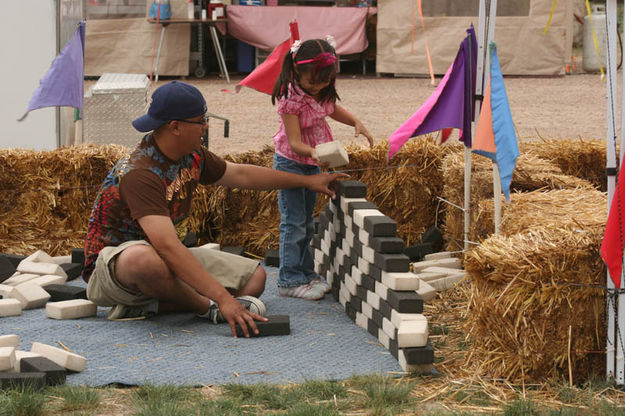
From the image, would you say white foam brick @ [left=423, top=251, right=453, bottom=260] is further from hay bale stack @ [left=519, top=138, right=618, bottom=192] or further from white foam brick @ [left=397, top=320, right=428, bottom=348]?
Answer: white foam brick @ [left=397, top=320, right=428, bottom=348]

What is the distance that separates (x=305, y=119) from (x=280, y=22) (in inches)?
421

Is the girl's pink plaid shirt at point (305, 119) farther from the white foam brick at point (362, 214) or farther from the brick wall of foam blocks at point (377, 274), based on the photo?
the white foam brick at point (362, 214)

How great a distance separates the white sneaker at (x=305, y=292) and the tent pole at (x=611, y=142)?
6.10 ft

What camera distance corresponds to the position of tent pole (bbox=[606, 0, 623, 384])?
12.1 ft

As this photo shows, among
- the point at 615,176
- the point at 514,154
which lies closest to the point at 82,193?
the point at 514,154

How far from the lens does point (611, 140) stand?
3697 mm

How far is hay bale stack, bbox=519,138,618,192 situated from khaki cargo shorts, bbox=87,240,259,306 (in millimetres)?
2412

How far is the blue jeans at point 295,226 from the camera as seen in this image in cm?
522

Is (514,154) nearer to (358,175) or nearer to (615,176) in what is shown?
(615,176)

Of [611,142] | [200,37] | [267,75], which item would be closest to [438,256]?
[267,75]

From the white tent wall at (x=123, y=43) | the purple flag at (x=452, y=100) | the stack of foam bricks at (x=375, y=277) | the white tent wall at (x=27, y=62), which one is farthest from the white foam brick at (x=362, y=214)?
the white tent wall at (x=123, y=43)

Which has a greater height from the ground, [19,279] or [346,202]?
[346,202]

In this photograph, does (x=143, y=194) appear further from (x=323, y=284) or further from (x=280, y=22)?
(x=280, y=22)

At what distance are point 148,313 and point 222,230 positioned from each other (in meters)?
1.72
